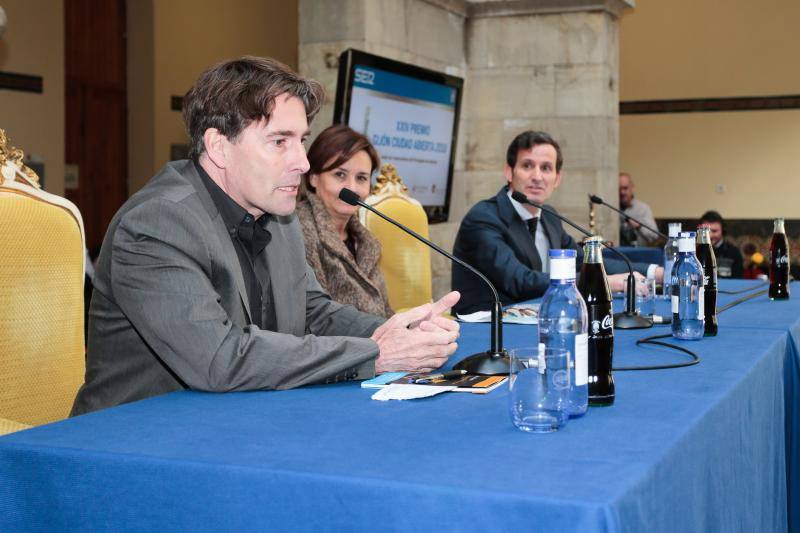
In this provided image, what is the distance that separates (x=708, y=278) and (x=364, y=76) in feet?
9.86

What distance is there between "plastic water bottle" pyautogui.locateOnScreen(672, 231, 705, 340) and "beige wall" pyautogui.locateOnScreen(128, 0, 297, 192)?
712cm

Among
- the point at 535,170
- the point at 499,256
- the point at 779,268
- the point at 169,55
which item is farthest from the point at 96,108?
the point at 779,268

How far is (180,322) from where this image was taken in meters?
1.63

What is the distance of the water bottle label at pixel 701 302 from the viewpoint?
2.20m

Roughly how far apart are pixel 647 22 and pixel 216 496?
11.1 metres

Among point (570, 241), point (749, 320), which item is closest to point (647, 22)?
point (570, 241)

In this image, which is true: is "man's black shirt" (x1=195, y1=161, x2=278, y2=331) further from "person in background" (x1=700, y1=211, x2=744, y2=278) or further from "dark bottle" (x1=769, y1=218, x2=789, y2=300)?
"person in background" (x1=700, y1=211, x2=744, y2=278)

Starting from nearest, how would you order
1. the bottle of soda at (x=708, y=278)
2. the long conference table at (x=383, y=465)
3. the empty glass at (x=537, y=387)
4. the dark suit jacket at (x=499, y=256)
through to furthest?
1. the long conference table at (x=383, y=465)
2. the empty glass at (x=537, y=387)
3. the bottle of soda at (x=708, y=278)
4. the dark suit jacket at (x=499, y=256)

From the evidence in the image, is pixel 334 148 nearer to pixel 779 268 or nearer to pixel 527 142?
pixel 527 142

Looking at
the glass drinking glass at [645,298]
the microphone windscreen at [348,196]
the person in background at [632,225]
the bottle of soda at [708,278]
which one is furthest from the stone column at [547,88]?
the microphone windscreen at [348,196]

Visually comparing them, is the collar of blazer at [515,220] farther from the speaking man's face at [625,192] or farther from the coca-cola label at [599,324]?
the speaking man's face at [625,192]

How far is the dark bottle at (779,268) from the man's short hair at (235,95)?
1.93m

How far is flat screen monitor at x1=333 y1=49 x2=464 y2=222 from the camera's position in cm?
509

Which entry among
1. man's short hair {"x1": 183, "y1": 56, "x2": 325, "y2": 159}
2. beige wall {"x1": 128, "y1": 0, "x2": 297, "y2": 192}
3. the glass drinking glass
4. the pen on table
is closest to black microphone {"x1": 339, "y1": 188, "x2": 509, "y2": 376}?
the pen on table
